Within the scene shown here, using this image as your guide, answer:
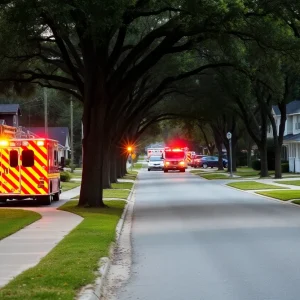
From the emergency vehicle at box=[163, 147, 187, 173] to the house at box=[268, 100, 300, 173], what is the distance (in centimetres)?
1149

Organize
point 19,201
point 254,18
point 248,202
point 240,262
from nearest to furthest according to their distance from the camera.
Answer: point 240,262
point 254,18
point 248,202
point 19,201

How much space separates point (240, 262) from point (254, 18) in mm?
13025

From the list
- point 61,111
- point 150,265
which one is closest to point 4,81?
point 150,265

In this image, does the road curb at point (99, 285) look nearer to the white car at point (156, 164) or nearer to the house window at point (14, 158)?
the house window at point (14, 158)

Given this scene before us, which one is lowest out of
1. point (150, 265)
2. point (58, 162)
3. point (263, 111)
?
point (150, 265)

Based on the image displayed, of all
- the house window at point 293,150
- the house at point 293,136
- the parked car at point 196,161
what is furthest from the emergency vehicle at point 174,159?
the parked car at point 196,161

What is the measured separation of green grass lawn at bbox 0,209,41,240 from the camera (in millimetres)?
16922

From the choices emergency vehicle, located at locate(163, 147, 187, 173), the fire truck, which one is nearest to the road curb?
the fire truck

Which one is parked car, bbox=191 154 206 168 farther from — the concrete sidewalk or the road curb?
the road curb

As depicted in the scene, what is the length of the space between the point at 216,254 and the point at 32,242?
410cm

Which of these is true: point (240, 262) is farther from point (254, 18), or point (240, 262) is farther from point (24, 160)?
point (24, 160)

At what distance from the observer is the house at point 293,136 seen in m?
63.1

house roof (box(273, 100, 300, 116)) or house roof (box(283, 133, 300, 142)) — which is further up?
house roof (box(273, 100, 300, 116))

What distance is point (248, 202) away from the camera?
1079 inches
